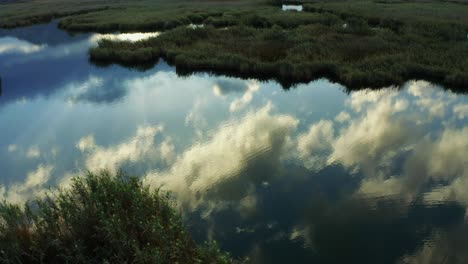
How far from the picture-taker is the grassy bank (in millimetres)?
25641

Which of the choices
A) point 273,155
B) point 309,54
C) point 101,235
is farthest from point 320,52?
point 101,235

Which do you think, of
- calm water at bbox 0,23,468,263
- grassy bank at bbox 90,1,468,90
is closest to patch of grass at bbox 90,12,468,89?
grassy bank at bbox 90,1,468,90

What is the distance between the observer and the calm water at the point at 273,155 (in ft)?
38.2

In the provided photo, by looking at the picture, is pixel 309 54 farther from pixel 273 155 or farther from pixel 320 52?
pixel 273 155

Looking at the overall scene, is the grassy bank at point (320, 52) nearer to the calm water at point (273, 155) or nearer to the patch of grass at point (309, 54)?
the patch of grass at point (309, 54)

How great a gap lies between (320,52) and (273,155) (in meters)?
15.5

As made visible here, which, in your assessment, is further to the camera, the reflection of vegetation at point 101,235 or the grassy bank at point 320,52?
the grassy bank at point 320,52

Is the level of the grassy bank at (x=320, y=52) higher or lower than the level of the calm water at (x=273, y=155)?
higher

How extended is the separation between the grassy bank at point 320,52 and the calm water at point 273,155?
1366 millimetres

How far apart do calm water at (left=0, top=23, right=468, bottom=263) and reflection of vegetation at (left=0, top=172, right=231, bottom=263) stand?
2.47m

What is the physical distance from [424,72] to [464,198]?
14600 mm

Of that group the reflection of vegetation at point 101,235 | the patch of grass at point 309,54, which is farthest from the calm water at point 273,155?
the reflection of vegetation at point 101,235

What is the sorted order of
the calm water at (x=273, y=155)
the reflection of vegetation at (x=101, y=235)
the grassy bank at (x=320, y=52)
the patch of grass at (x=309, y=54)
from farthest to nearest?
1. the grassy bank at (x=320, y=52)
2. the patch of grass at (x=309, y=54)
3. the calm water at (x=273, y=155)
4. the reflection of vegetation at (x=101, y=235)

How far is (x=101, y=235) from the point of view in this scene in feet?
28.8
